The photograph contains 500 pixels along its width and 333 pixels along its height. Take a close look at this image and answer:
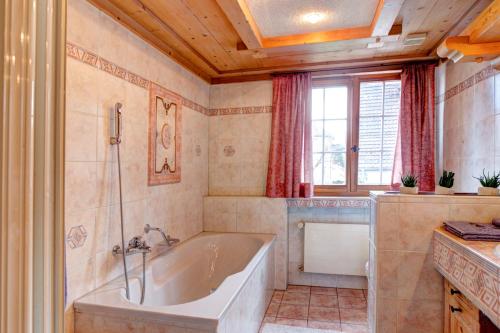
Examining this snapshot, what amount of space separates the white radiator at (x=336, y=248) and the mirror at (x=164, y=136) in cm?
154

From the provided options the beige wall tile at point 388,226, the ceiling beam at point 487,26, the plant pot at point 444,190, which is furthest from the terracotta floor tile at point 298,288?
the ceiling beam at point 487,26

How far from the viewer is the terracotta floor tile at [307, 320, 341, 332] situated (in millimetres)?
2355

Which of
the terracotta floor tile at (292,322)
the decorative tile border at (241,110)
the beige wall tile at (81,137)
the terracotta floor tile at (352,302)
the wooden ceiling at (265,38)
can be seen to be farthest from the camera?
the decorative tile border at (241,110)

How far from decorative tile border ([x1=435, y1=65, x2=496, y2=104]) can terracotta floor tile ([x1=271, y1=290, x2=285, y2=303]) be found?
2.45 metres

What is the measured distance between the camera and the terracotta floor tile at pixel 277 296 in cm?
285

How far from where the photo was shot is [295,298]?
2889 mm

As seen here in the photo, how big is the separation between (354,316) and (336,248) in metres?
0.66

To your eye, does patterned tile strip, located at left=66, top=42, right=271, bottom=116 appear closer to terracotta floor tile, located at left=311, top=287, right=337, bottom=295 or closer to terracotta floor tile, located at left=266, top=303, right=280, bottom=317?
terracotta floor tile, located at left=266, top=303, right=280, bottom=317

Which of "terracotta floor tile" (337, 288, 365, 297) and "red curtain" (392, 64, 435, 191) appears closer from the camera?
"red curtain" (392, 64, 435, 191)

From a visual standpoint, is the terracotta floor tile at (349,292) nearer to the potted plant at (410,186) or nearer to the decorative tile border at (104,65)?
the potted plant at (410,186)

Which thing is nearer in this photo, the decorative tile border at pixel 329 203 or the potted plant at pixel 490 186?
the potted plant at pixel 490 186

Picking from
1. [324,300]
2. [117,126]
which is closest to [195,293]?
[324,300]

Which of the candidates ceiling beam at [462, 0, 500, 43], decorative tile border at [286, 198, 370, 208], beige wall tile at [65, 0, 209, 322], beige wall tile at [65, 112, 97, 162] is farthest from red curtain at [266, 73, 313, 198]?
beige wall tile at [65, 112, 97, 162]

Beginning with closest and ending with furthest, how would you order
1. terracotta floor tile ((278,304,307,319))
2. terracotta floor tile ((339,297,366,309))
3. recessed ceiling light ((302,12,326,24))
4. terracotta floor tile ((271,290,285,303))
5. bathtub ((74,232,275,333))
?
1. bathtub ((74,232,275,333))
2. recessed ceiling light ((302,12,326,24))
3. terracotta floor tile ((278,304,307,319))
4. terracotta floor tile ((339,297,366,309))
5. terracotta floor tile ((271,290,285,303))
